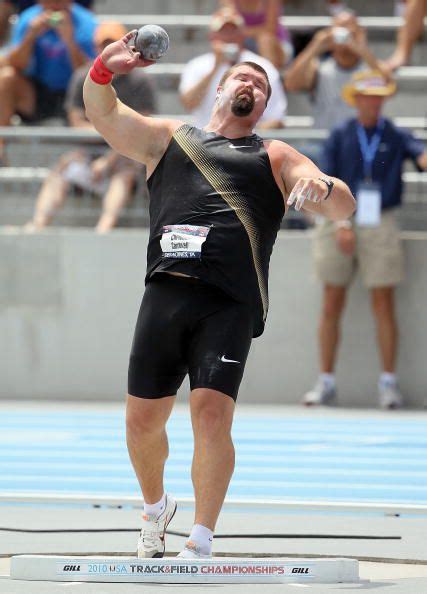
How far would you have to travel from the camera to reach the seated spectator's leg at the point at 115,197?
42.5 ft

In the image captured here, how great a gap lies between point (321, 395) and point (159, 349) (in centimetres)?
670

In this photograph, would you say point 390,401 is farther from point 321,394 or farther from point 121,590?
point 121,590

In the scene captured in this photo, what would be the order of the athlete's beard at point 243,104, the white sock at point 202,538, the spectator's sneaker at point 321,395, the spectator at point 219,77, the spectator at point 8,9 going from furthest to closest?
the spectator at point 8,9, the spectator at point 219,77, the spectator's sneaker at point 321,395, the athlete's beard at point 243,104, the white sock at point 202,538

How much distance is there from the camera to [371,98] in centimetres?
1227

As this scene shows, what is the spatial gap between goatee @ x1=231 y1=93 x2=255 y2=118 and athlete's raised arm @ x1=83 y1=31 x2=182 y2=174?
0.91 ft

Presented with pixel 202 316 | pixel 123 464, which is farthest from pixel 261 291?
pixel 123 464

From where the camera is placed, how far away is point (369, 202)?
12.2 metres

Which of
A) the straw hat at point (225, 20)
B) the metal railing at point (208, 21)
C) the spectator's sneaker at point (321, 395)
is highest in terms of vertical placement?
the metal railing at point (208, 21)

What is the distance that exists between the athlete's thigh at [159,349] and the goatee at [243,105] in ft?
2.71

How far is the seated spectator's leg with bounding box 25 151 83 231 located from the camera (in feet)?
42.9

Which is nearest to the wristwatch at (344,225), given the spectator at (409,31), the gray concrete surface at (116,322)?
the gray concrete surface at (116,322)

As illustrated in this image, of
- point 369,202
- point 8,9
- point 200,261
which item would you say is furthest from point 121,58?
point 8,9

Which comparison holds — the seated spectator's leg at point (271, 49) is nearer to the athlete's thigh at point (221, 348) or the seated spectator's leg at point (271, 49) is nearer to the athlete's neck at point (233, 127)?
the athlete's neck at point (233, 127)

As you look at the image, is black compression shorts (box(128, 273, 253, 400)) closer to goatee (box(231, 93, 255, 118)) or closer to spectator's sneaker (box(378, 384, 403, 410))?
goatee (box(231, 93, 255, 118))
